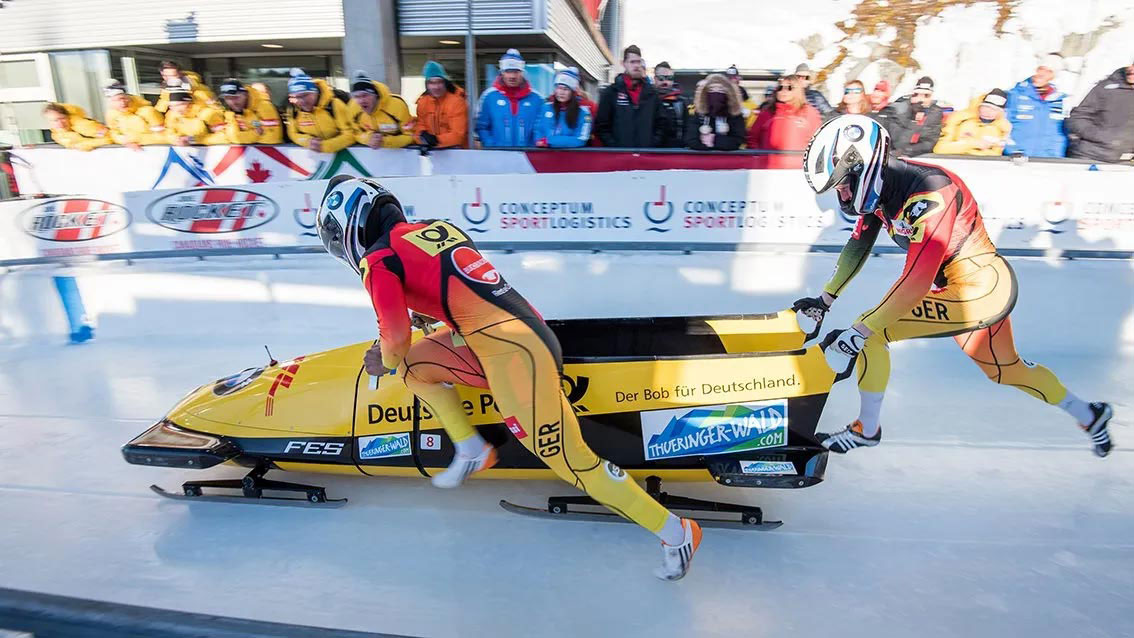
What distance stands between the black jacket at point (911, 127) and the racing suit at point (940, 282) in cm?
253

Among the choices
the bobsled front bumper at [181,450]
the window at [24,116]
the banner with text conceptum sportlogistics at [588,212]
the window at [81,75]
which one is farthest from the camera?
the window at [24,116]

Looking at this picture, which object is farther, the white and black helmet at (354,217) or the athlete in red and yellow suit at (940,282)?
the athlete in red and yellow suit at (940,282)

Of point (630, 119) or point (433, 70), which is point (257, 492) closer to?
point (630, 119)

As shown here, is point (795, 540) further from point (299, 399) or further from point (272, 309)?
point (272, 309)

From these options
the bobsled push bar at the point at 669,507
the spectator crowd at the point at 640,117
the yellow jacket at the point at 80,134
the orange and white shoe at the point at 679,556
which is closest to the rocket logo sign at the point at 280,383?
the bobsled push bar at the point at 669,507

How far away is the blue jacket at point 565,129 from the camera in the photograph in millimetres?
4699

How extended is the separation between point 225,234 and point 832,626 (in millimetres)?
4370

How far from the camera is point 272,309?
445 cm

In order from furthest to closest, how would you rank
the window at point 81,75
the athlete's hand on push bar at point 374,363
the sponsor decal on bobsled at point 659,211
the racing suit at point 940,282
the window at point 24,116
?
the window at point 24,116 < the window at point 81,75 < the sponsor decal on bobsled at point 659,211 < the racing suit at point 940,282 < the athlete's hand on push bar at point 374,363

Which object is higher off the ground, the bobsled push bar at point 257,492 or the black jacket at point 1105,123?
the black jacket at point 1105,123

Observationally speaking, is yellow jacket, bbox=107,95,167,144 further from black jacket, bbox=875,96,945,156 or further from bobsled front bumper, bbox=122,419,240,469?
black jacket, bbox=875,96,945,156

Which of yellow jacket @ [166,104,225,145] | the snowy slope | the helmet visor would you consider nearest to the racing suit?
the helmet visor

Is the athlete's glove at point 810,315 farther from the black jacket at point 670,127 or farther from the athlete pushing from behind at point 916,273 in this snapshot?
the black jacket at point 670,127

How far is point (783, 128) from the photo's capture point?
4656 millimetres
